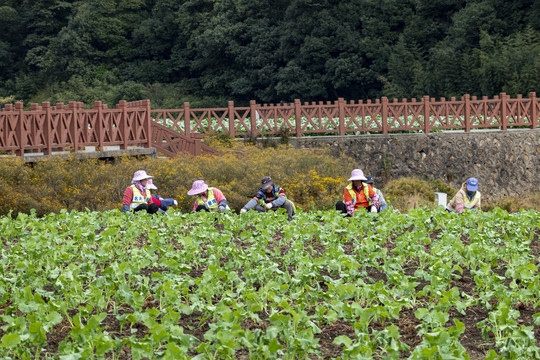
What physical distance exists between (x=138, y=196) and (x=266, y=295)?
19.4 feet

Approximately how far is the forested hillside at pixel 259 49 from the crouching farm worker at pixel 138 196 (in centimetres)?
2602

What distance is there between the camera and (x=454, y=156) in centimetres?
2388

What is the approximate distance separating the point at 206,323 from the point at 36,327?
1.19 metres

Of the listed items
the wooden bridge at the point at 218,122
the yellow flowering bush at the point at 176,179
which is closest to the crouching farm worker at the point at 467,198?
the yellow flowering bush at the point at 176,179

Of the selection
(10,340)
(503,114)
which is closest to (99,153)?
(10,340)

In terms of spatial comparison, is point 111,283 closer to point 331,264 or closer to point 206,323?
point 206,323

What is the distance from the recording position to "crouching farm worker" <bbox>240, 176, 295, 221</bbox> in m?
10.8

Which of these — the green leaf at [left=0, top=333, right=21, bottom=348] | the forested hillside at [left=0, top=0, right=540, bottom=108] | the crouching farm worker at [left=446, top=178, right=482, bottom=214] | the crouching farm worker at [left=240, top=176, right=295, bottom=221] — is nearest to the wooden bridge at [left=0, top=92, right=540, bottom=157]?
Answer: the crouching farm worker at [left=240, top=176, right=295, bottom=221]

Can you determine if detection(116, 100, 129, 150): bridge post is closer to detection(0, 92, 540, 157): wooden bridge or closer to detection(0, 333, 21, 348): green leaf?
detection(0, 92, 540, 157): wooden bridge

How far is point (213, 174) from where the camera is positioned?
52.0 feet

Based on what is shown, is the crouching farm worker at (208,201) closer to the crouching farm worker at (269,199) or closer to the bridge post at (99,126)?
the crouching farm worker at (269,199)

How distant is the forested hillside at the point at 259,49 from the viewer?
3703 cm

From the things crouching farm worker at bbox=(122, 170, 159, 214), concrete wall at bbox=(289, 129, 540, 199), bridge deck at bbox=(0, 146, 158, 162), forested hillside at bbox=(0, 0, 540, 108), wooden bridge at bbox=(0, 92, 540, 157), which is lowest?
concrete wall at bbox=(289, 129, 540, 199)

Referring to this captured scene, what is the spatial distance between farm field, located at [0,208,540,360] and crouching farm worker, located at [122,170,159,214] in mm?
1980
